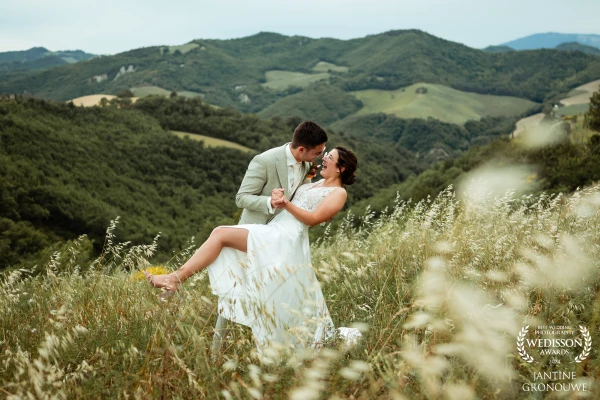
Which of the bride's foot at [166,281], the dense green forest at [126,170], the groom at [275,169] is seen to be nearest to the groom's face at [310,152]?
the groom at [275,169]

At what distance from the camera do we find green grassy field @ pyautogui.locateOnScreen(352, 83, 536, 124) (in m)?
156

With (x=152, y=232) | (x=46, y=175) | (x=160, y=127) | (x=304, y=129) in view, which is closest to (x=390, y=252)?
(x=304, y=129)

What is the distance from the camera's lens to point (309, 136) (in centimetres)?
400

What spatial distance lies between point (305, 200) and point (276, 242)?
0.61 metres

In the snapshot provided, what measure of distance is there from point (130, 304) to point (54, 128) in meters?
71.6

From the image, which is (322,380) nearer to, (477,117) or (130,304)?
(130,304)

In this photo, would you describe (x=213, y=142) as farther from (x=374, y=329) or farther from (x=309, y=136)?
(x=374, y=329)

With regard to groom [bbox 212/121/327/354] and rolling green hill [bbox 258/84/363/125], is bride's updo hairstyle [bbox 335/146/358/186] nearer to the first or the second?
groom [bbox 212/121/327/354]

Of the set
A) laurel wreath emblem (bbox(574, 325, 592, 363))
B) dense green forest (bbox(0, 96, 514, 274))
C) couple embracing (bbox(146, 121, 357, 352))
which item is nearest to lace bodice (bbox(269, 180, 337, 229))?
couple embracing (bbox(146, 121, 357, 352))

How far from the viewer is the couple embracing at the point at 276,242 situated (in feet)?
10.3

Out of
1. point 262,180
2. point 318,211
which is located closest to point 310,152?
point 262,180

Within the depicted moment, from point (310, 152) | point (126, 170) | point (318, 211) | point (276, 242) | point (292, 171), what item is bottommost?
point (126, 170)

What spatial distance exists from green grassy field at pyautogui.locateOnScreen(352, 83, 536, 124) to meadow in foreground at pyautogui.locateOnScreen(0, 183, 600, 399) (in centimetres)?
15307

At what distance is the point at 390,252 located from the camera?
13.4ft
